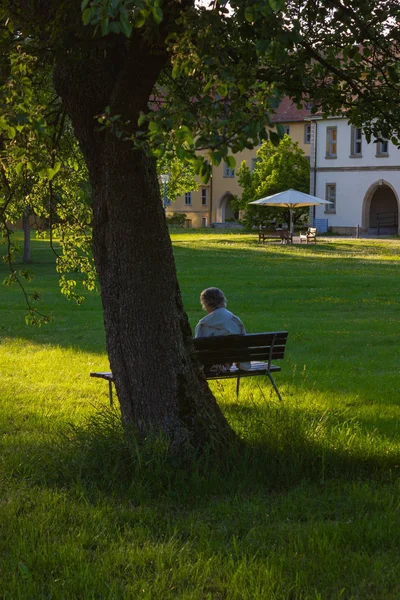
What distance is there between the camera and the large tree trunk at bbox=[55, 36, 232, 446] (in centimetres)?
673

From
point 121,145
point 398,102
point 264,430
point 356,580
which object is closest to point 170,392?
point 264,430

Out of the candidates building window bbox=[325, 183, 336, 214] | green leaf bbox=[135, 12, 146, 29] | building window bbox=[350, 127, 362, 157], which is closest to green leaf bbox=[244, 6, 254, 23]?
green leaf bbox=[135, 12, 146, 29]

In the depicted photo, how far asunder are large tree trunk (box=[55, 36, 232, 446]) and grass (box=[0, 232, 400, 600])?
0.32 metres

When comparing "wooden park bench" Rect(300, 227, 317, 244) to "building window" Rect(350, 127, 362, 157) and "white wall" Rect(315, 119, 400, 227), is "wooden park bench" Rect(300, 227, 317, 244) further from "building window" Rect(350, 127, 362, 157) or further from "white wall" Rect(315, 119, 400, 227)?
"building window" Rect(350, 127, 362, 157)

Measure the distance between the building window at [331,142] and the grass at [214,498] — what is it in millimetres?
51623

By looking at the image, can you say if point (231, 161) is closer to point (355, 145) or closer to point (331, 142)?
point (355, 145)

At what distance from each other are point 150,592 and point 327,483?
2.18m

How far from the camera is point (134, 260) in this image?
676 cm

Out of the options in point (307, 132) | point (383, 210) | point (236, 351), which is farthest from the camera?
point (307, 132)

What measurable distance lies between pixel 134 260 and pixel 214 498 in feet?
5.71

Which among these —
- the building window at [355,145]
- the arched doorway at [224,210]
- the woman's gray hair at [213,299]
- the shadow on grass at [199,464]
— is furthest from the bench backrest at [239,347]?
the arched doorway at [224,210]

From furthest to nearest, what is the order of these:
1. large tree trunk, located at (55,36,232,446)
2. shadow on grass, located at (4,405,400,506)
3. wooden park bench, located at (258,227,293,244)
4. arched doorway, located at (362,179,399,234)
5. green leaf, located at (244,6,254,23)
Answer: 1. arched doorway, located at (362,179,399,234)
2. wooden park bench, located at (258,227,293,244)
3. large tree trunk, located at (55,36,232,446)
4. shadow on grass, located at (4,405,400,506)
5. green leaf, located at (244,6,254,23)

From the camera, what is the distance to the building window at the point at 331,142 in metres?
61.9

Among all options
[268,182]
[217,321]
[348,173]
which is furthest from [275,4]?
[348,173]
